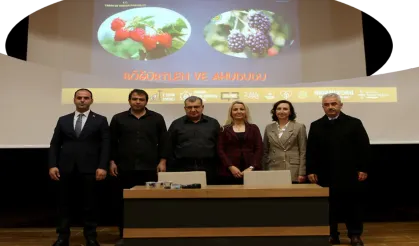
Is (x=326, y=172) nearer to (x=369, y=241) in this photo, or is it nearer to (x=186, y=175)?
(x=369, y=241)

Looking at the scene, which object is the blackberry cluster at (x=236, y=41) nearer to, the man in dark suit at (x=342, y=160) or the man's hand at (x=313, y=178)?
the man in dark suit at (x=342, y=160)

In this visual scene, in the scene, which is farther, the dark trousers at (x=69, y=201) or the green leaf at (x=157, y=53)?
the green leaf at (x=157, y=53)

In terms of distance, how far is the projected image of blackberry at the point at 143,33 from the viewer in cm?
384

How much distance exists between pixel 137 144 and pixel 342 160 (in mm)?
1584

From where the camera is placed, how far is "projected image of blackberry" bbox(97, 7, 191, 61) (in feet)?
12.6

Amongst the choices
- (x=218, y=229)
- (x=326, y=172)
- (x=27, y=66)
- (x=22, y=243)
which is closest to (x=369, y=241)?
(x=326, y=172)

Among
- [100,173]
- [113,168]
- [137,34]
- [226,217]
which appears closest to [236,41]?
[137,34]

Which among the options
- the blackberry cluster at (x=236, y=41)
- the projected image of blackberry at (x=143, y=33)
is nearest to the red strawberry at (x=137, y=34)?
the projected image of blackberry at (x=143, y=33)

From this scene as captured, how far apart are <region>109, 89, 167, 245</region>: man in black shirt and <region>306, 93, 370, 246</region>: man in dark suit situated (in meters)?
1.20

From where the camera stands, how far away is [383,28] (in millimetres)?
4113

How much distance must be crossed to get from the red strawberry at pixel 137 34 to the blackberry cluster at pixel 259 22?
3.55ft

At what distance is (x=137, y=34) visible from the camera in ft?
12.7

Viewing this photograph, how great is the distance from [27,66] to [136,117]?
1.40 m

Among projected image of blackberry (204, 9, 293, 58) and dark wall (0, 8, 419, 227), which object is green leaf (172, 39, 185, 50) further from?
dark wall (0, 8, 419, 227)
